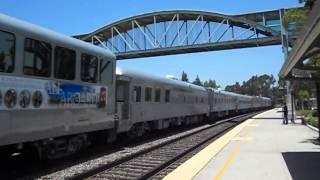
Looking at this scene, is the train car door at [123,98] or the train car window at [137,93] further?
the train car window at [137,93]

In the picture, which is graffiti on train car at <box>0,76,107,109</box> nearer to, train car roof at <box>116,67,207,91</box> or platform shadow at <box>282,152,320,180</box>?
train car roof at <box>116,67,207,91</box>

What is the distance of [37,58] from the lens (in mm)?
11633

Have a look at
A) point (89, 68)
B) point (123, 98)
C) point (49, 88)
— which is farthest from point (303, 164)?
point (123, 98)

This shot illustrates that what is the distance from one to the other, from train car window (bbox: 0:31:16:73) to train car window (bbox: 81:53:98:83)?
11.4ft

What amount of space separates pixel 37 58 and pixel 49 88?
0.82 metres

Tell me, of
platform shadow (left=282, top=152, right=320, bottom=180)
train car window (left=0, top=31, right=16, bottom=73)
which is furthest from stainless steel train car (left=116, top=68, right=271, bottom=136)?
train car window (left=0, top=31, right=16, bottom=73)

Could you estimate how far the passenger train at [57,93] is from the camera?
34.8ft

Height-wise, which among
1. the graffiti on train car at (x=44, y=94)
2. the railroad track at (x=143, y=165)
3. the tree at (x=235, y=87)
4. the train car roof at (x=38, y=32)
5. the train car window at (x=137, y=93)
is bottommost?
the railroad track at (x=143, y=165)

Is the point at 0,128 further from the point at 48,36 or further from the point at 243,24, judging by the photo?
the point at 243,24

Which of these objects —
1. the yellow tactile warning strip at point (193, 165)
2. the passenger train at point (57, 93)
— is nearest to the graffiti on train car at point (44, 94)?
the passenger train at point (57, 93)

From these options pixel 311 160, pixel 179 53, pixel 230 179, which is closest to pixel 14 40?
pixel 230 179

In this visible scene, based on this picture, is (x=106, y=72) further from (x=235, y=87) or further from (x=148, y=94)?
(x=235, y=87)

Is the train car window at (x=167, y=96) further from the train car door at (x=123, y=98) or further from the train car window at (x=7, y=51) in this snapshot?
the train car window at (x=7, y=51)

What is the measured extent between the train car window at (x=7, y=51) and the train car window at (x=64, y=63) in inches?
72.9
